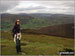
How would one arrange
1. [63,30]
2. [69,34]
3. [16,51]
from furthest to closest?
[63,30]
[69,34]
[16,51]

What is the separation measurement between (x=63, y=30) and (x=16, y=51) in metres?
15.2

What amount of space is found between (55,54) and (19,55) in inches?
109

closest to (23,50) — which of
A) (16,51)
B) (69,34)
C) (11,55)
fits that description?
(16,51)

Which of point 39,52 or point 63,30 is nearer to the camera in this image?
point 39,52

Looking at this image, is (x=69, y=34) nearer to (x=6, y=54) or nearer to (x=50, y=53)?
(x=50, y=53)

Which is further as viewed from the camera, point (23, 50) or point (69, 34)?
point (69, 34)

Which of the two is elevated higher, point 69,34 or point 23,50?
point 23,50

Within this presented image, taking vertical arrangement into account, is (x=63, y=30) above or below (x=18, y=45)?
below

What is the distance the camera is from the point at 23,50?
519 inches

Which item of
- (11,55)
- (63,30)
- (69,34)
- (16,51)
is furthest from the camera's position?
(63,30)

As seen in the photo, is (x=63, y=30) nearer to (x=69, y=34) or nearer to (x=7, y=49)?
(x=69, y=34)

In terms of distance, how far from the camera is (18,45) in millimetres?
12539

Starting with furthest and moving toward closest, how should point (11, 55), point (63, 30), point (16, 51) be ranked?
point (63, 30) < point (16, 51) < point (11, 55)

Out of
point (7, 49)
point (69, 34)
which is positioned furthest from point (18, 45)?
point (69, 34)
